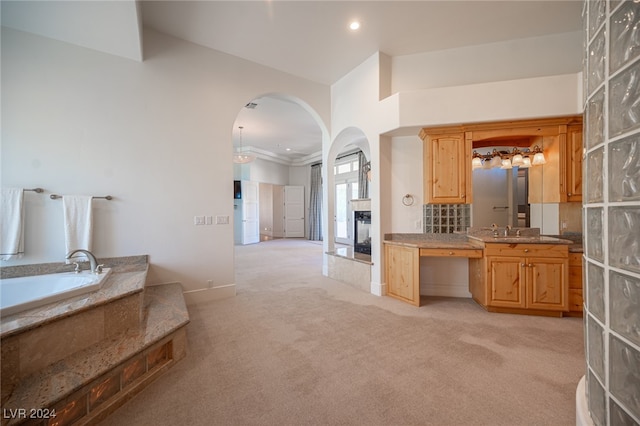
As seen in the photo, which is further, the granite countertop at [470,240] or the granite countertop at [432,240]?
the granite countertop at [432,240]

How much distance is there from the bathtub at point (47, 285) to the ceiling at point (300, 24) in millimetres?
2345

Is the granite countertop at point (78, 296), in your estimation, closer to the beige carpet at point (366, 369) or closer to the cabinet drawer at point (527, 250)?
the beige carpet at point (366, 369)

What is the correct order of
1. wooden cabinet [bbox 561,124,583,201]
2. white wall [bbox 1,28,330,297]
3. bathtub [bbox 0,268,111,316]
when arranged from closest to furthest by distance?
bathtub [bbox 0,268,111,316] → white wall [bbox 1,28,330,297] → wooden cabinet [bbox 561,124,583,201]

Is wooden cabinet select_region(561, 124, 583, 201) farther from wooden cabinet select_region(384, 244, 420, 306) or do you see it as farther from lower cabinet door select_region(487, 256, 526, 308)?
wooden cabinet select_region(384, 244, 420, 306)

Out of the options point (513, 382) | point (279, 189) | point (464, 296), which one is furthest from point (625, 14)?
point (279, 189)

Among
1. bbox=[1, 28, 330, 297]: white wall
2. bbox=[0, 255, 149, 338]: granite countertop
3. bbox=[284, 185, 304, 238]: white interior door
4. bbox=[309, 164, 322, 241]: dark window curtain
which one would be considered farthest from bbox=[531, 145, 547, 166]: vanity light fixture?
bbox=[284, 185, 304, 238]: white interior door

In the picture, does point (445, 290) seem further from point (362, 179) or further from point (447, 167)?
point (362, 179)

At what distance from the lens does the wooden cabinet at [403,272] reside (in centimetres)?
326

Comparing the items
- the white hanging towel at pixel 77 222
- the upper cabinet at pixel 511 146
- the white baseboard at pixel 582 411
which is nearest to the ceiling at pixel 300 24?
the upper cabinet at pixel 511 146

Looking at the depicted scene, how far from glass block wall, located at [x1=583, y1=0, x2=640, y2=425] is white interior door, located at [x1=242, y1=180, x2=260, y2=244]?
8.67 metres

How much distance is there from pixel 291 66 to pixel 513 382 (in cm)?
439

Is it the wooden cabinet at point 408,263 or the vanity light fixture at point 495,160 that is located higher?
the vanity light fixture at point 495,160

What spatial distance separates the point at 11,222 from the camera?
2.44 meters

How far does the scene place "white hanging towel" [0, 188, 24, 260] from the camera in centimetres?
242
